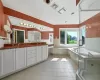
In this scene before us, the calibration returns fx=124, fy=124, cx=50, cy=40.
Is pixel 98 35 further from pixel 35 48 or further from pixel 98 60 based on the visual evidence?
pixel 35 48

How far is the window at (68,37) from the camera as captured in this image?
9555 millimetres

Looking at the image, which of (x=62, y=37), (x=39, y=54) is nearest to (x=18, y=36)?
(x=39, y=54)

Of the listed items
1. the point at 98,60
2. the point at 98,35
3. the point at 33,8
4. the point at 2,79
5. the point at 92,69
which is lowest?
the point at 2,79

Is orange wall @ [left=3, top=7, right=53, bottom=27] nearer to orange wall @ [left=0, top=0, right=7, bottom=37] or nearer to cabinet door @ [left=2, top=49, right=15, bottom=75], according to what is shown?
orange wall @ [left=0, top=0, right=7, bottom=37]

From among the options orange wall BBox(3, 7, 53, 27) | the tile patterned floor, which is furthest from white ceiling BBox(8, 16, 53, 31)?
the tile patterned floor

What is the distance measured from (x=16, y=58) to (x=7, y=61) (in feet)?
1.48

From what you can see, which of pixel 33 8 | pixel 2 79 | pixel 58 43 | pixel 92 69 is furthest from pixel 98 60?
pixel 58 43

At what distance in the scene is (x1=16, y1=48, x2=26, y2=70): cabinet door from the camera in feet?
14.1

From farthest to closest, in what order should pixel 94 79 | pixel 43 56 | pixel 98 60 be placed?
pixel 43 56
pixel 98 60
pixel 94 79

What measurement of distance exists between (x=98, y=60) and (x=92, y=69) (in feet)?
0.97

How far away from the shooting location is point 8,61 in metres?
3.85

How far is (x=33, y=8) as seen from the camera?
18.6ft

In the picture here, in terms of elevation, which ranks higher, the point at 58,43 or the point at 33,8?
the point at 33,8

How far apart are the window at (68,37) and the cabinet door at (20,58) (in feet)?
17.9
